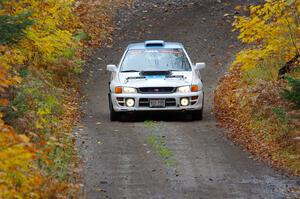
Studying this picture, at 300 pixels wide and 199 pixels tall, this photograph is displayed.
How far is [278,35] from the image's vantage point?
1753cm

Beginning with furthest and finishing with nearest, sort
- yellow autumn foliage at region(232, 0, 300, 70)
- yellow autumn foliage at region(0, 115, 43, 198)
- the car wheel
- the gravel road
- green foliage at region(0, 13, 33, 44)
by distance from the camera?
the car wheel
yellow autumn foliage at region(232, 0, 300, 70)
green foliage at region(0, 13, 33, 44)
the gravel road
yellow autumn foliage at region(0, 115, 43, 198)

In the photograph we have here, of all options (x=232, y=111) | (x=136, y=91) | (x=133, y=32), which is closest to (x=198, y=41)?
(x=133, y=32)

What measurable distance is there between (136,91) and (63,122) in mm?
1817

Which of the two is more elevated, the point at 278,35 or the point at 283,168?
the point at 278,35

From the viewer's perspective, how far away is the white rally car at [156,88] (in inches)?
679

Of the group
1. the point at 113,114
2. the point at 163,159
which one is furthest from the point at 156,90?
the point at 163,159

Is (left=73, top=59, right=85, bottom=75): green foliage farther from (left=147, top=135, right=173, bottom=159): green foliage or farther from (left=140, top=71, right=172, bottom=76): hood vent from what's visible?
(left=147, top=135, right=173, bottom=159): green foliage

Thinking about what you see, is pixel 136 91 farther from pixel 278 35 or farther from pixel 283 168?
pixel 283 168

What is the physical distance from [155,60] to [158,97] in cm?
163

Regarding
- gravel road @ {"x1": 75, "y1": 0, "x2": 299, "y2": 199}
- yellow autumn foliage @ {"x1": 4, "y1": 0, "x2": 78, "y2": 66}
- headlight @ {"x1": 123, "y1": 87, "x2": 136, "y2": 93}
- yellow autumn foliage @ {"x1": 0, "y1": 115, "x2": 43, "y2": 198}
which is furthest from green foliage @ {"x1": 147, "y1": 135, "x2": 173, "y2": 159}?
yellow autumn foliage @ {"x1": 0, "y1": 115, "x2": 43, "y2": 198}

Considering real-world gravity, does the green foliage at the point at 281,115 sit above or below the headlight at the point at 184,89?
below

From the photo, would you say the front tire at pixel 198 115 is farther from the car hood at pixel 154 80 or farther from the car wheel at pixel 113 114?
the car wheel at pixel 113 114

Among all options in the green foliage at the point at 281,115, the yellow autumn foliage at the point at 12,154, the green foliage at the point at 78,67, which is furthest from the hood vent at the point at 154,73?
the yellow autumn foliage at the point at 12,154

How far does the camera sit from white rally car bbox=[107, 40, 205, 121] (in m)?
17.2
